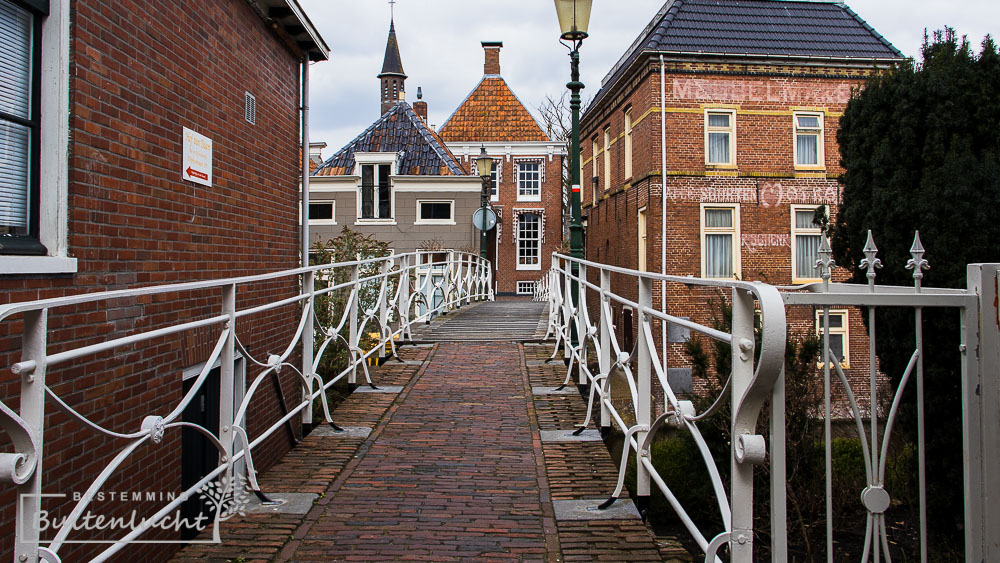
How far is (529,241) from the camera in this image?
126 feet

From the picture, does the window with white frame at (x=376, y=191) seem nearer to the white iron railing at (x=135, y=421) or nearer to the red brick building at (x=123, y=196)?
the white iron railing at (x=135, y=421)

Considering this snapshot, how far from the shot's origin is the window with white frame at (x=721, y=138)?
69.3ft

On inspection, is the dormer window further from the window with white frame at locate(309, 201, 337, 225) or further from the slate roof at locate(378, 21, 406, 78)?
the slate roof at locate(378, 21, 406, 78)

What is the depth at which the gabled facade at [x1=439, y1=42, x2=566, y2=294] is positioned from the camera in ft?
125

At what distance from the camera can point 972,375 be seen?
307 centimetres

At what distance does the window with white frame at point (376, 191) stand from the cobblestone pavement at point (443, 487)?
21.6m

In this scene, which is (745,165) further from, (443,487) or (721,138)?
(443,487)

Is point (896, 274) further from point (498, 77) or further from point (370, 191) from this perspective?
point (498, 77)

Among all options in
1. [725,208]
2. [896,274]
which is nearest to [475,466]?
[896,274]

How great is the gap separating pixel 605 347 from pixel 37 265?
11.5 ft

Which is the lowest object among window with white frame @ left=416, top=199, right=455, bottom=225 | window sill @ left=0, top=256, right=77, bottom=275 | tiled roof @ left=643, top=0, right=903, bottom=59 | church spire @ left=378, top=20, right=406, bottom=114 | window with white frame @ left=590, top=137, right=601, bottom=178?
window sill @ left=0, top=256, right=77, bottom=275

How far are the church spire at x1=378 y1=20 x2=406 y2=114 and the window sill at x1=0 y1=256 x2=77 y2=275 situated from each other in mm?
53768

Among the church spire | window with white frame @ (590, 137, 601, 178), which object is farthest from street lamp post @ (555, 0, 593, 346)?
the church spire

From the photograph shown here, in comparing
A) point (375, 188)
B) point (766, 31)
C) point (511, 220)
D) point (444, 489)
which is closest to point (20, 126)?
point (444, 489)
